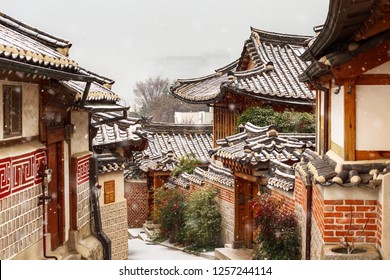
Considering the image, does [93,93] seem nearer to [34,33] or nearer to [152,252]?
[34,33]

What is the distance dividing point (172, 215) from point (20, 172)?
740 centimetres

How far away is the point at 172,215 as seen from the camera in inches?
482

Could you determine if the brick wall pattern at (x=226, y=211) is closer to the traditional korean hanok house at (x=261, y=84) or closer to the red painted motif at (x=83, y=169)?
the traditional korean hanok house at (x=261, y=84)

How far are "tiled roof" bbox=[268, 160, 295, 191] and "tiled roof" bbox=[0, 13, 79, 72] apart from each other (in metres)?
3.26

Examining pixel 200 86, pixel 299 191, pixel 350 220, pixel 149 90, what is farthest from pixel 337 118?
pixel 149 90

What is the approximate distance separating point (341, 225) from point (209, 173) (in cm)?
676

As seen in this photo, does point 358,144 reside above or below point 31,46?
below

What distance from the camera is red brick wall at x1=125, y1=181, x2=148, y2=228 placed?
1486cm

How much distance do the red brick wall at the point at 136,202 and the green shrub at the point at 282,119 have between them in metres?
4.41

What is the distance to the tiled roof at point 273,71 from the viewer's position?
11355mm

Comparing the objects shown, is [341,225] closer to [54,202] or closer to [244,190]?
[54,202]

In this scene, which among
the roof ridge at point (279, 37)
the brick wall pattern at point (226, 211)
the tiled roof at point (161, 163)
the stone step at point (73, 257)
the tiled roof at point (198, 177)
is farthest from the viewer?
the tiled roof at point (161, 163)

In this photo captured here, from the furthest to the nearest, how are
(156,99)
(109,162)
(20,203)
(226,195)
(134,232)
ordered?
1. (156,99)
2. (134,232)
3. (226,195)
4. (109,162)
5. (20,203)


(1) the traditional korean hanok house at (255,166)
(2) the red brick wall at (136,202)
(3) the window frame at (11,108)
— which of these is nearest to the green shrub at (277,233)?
(1) the traditional korean hanok house at (255,166)
